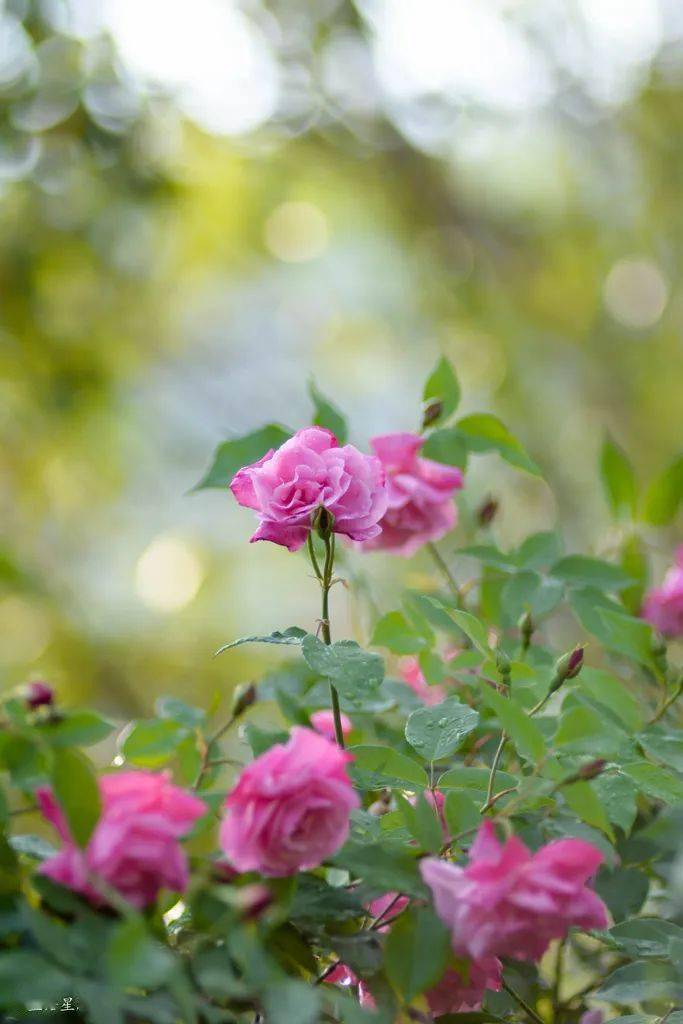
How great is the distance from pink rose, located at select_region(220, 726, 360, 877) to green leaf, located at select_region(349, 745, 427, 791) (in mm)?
54

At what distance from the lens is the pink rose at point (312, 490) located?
1.29ft

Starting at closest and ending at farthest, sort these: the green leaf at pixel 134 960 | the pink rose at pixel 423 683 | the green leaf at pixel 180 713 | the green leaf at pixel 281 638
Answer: the green leaf at pixel 134 960, the green leaf at pixel 281 638, the green leaf at pixel 180 713, the pink rose at pixel 423 683

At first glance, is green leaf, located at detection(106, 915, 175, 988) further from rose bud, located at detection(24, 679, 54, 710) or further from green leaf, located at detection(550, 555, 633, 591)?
green leaf, located at detection(550, 555, 633, 591)

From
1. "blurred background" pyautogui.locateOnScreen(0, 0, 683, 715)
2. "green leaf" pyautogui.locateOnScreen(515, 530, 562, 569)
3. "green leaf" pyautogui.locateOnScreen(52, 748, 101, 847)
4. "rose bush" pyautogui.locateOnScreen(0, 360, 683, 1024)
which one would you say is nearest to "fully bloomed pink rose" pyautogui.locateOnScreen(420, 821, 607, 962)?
"rose bush" pyautogui.locateOnScreen(0, 360, 683, 1024)

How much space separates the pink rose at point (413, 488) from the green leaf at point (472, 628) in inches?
5.4

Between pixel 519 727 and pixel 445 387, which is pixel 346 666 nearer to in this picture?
pixel 519 727

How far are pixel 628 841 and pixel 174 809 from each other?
0.26m

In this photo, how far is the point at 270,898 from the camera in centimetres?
29

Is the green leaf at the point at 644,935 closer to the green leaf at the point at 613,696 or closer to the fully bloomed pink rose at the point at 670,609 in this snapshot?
the green leaf at the point at 613,696

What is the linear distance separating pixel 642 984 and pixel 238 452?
0.93 feet

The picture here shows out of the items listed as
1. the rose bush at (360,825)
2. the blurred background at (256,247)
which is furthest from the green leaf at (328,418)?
the blurred background at (256,247)

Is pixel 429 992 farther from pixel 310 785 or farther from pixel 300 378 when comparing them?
pixel 300 378

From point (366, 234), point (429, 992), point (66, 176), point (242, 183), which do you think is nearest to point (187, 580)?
point (66, 176)

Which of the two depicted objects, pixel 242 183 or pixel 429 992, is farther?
pixel 242 183
